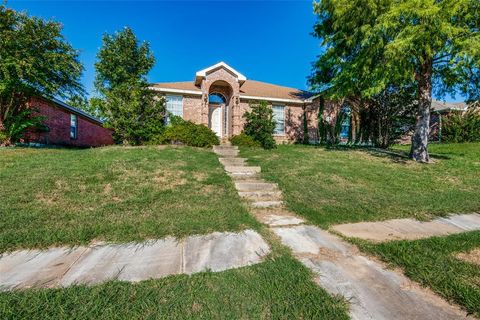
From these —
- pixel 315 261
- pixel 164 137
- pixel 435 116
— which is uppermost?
pixel 435 116

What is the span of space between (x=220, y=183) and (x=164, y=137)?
22.6 feet

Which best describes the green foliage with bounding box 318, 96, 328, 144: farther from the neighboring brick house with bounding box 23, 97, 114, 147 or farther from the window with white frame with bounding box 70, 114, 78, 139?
the window with white frame with bounding box 70, 114, 78, 139

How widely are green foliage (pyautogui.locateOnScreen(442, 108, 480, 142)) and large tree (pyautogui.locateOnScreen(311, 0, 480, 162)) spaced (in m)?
9.01

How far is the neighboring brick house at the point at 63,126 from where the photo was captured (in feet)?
41.4

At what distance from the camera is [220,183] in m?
6.18

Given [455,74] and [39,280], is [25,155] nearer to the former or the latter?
[39,280]

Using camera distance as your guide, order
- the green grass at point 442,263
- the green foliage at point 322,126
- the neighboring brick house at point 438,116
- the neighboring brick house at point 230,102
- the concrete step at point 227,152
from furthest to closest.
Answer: the neighboring brick house at point 438,116 → the green foliage at point 322,126 → the neighboring brick house at point 230,102 → the concrete step at point 227,152 → the green grass at point 442,263

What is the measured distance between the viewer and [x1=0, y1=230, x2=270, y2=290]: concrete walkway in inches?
97.0

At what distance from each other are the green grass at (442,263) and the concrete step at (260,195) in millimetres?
2559

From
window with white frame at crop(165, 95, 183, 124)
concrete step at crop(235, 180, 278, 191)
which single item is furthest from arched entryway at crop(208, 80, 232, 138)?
concrete step at crop(235, 180, 278, 191)

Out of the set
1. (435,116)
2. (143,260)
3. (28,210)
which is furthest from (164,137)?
(435,116)

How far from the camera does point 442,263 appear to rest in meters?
2.71

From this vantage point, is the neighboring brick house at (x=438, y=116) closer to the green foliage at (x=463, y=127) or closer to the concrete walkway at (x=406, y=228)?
the green foliage at (x=463, y=127)

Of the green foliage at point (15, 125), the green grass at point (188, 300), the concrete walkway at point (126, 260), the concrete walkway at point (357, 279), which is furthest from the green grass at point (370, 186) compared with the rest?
the green foliage at point (15, 125)
